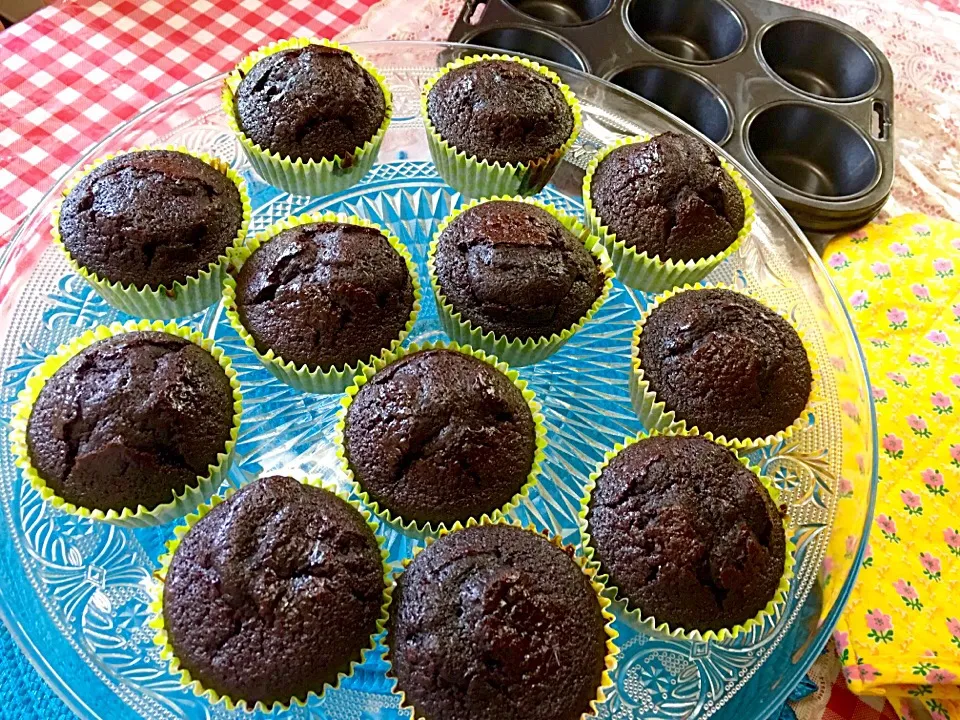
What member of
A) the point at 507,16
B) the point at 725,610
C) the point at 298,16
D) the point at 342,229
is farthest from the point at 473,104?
the point at 725,610

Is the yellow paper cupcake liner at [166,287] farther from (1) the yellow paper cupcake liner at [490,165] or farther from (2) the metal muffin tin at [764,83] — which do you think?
(2) the metal muffin tin at [764,83]

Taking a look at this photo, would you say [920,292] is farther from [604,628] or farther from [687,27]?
[604,628]

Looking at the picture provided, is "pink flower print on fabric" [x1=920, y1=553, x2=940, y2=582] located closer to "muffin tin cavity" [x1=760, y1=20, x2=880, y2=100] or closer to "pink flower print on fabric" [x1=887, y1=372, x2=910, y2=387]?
"pink flower print on fabric" [x1=887, y1=372, x2=910, y2=387]

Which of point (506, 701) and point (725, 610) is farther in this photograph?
point (725, 610)

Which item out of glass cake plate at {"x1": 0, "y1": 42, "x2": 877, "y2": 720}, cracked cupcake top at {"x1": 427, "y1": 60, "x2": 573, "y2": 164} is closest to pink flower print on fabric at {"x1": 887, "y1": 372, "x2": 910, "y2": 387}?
glass cake plate at {"x1": 0, "y1": 42, "x2": 877, "y2": 720}

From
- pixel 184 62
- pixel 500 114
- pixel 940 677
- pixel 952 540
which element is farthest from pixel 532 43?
pixel 940 677

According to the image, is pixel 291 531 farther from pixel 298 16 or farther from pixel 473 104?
pixel 298 16

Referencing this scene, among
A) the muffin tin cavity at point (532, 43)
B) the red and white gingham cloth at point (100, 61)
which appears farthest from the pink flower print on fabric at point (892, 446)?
the red and white gingham cloth at point (100, 61)

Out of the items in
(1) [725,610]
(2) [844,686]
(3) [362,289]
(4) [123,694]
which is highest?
(3) [362,289]
